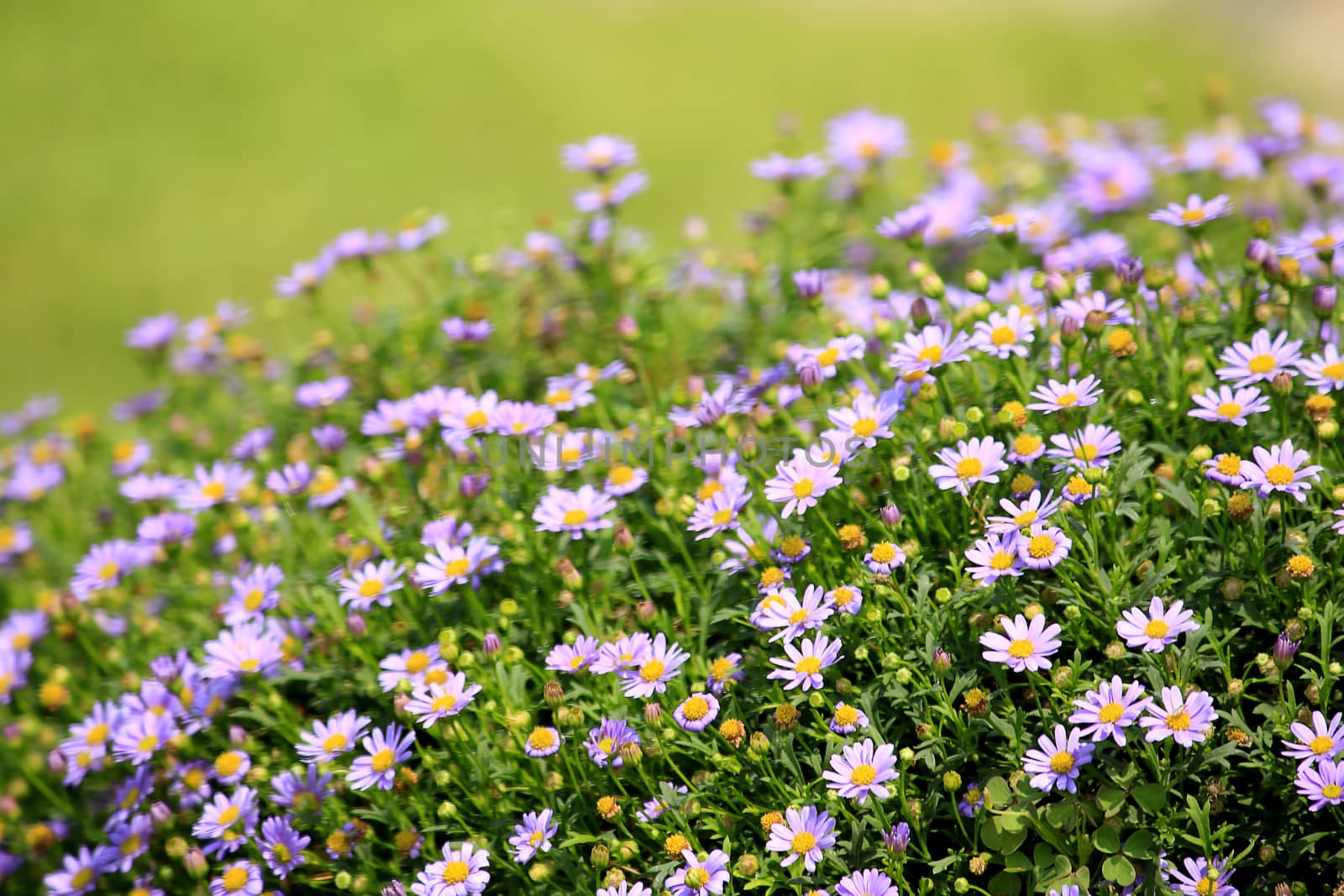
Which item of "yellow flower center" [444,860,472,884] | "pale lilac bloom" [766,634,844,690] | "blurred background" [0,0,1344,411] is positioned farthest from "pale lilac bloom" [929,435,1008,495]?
"blurred background" [0,0,1344,411]

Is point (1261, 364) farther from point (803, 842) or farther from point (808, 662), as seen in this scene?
A: point (803, 842)

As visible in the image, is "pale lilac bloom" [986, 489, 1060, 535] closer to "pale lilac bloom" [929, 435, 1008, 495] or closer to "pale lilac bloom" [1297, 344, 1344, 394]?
"pale lilac bloom" [929, 435, 1008, 495]

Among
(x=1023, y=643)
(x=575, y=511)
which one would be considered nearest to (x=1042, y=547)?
(x=1023, y=643)

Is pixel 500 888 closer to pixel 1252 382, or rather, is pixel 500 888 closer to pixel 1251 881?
pixel 1251 881

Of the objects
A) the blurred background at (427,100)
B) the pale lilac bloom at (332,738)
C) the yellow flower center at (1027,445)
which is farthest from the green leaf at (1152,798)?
the blurred background at (427,100)

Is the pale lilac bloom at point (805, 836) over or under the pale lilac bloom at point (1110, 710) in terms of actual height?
under

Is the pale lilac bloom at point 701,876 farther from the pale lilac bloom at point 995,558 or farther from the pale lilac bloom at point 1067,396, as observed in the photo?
the pale lilac bloom at point 1067,396
